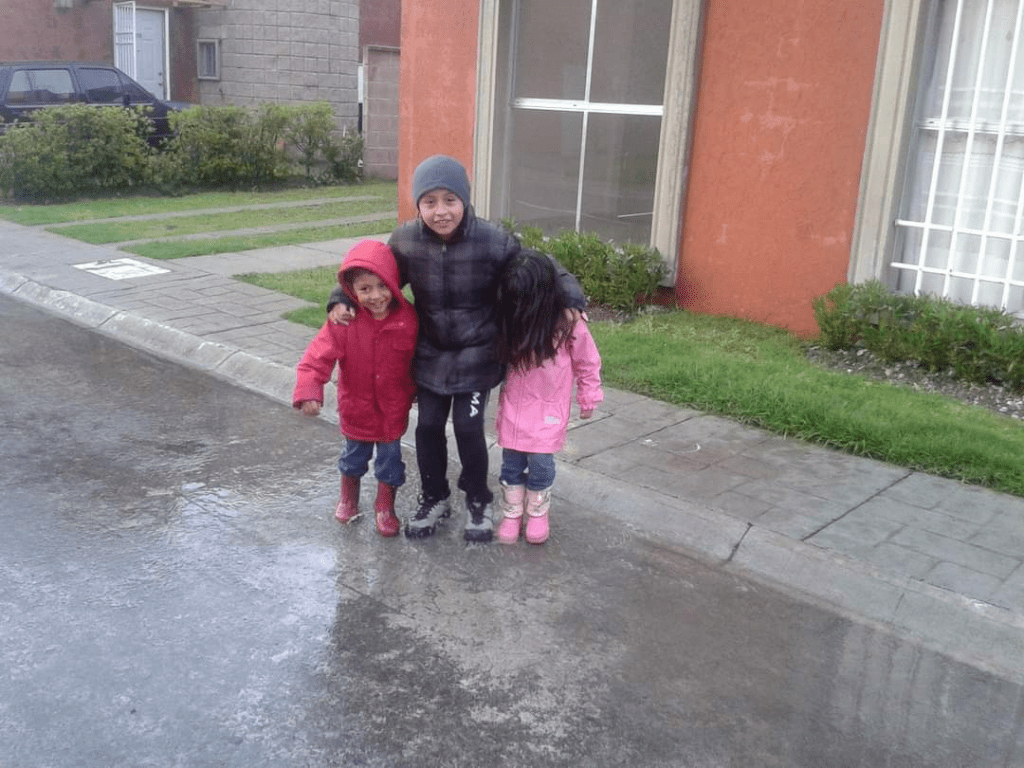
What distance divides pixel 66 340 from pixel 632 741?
6107mm

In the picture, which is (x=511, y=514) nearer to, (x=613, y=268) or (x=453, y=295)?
(x=453, y=295)

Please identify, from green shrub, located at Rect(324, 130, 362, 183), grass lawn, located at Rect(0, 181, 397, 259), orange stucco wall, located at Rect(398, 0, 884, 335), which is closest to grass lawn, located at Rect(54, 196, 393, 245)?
grass lawn, located at Rect(0, 181, 397, 259)

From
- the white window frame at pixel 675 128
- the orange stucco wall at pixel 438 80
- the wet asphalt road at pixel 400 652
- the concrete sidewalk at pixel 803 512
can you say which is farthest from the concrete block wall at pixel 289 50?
the wet asphalt road at pixel 400 652

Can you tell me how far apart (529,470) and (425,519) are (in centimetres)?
50

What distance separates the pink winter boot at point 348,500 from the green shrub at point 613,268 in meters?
3.92

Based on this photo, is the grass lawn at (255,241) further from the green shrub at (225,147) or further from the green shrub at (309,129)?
the green shrub at (309,129)

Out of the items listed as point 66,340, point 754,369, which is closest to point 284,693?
point 754,369

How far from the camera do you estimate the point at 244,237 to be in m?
11.9

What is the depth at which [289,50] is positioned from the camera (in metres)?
19.2

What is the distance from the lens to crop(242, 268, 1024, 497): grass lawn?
5.48 metres

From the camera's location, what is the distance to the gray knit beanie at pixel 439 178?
4250mm

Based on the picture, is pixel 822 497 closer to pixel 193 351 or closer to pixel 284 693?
pixel 284 693

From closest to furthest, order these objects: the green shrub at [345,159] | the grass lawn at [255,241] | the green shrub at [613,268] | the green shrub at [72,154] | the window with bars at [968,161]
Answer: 1. the window with bars at [968,161]
2. the green shrub at [613,268]
3. the grass lawn at [255,241]
4. the green shrub at [72,154]
5. the green shrub at [345,159]

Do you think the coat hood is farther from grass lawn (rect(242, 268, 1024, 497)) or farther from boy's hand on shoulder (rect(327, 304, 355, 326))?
grass lawn (rect(242, 268, 1024, 497))
